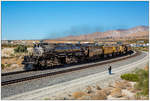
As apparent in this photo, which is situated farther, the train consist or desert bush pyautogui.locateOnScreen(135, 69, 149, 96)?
the train consist

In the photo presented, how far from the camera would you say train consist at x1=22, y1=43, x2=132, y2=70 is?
71.0 feet

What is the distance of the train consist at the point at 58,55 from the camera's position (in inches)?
852

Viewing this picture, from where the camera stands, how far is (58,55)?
2370cm

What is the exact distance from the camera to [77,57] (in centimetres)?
2755

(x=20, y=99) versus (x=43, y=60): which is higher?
(x=43, y=60)

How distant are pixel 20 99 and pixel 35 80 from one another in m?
4.88

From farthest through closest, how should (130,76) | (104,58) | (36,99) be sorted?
(104,58) → (130,76) → (36,99)

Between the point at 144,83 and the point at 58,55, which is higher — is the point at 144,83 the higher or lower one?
the lower one

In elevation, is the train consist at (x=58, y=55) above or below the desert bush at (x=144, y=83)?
above

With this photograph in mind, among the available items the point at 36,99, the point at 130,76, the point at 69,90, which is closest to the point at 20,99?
the point at 36,99

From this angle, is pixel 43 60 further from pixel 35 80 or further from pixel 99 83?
pixel 99 83

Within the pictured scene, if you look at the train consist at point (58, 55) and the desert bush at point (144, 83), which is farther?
the train consist at point (58, 55)

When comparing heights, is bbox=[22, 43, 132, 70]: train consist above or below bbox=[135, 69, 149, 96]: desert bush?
above

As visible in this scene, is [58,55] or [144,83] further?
[58,55]
